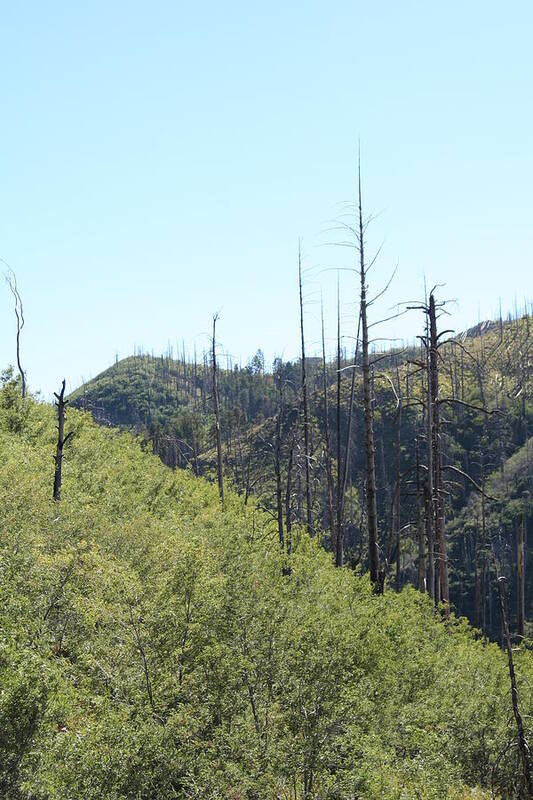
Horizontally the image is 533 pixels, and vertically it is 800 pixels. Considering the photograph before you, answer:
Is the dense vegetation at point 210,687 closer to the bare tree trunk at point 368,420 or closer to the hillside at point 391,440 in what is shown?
the bare tree trunk at point 368,420

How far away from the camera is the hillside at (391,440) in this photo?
5188cm

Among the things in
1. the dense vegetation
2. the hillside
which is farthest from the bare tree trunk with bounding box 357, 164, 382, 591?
the hillside

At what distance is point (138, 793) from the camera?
8.11 meters

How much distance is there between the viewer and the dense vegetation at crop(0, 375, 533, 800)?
8086 millimetres

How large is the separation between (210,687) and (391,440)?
9167 centimetres

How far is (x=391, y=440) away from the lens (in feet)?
326

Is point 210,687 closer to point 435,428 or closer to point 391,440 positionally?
point 435,428

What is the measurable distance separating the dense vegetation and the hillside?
16.8 m

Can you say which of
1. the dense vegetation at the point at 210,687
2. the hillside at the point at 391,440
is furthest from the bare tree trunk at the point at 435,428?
the hillside at the point at 391,440

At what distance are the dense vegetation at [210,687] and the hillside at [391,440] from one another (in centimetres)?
1679

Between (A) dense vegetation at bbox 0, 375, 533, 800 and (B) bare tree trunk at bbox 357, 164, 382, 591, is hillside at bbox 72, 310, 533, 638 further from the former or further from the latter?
(A) dense vegetation at bbox 0, 375, 533, 800

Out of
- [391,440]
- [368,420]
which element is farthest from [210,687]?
[391,440]

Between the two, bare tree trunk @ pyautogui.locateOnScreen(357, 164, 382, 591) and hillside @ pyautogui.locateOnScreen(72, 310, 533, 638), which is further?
hillside @ pyautogui.locateOnScreen(72, 310, 533, 638)

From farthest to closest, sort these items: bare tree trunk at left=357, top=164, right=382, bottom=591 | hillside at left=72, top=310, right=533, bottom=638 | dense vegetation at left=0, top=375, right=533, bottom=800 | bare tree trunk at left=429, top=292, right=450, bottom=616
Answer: hillside at left=72, top=310, right=533, bottom=638
bare tree trunk at left=429, top=292, right=450, bottom=616
bare tree trunk at left=357, top=164, right=382, bottom=591
dense vegetation at left=0, top=375, right=533, bottom=800
